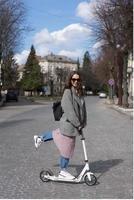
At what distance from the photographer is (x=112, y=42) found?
48156mm

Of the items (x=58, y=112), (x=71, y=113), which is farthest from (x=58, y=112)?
(x=71, y=113)

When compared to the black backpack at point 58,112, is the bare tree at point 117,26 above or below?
above

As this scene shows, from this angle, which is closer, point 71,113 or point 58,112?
point 71,113

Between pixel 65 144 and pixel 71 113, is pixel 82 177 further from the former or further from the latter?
pixel 71 113

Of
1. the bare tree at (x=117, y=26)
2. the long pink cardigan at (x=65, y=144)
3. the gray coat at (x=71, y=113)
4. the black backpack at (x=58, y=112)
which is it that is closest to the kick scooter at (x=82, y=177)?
the long pink cardigan at (x=65, y=144)

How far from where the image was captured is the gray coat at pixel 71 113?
9.10 m

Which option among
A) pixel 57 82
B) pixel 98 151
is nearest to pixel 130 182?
pixel 98 151

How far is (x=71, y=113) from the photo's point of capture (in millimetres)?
9094

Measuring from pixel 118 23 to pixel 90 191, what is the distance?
112ft

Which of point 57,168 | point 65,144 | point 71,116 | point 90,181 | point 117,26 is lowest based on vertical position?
point 57,168

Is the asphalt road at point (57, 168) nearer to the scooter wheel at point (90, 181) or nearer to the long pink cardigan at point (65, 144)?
the scooter wheel at point (90, 181)

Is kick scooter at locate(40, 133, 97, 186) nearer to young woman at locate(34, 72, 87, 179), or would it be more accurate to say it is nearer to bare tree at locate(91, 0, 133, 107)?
young woman at locate(34, 72, 87, 179)

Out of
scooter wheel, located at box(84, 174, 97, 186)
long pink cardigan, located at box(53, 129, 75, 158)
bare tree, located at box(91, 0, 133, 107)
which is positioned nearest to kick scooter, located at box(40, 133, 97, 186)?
scooter wheel, located at box(84, 174, 97, 186)

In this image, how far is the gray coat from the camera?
29.9 ft
